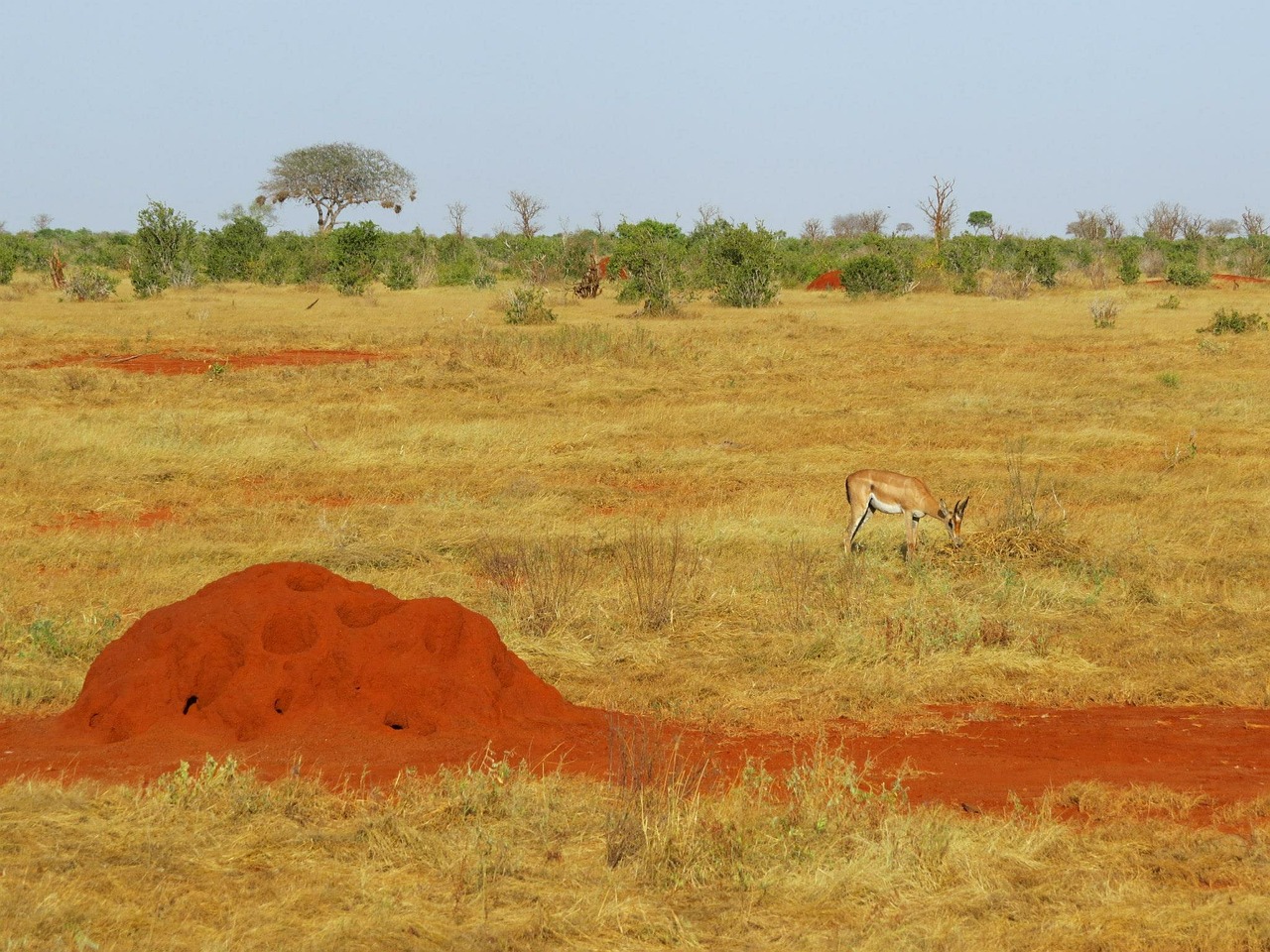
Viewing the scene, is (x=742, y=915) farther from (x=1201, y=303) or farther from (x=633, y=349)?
(x=1201, y=303)

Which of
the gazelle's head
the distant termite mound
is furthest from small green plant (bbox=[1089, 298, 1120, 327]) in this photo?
the distant termite mound

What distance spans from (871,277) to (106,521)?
2682 centimetres

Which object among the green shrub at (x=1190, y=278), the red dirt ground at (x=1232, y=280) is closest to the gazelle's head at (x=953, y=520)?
the green shrub at (x=1190, y=278)

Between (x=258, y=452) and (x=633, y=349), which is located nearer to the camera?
(x=258, y=452)

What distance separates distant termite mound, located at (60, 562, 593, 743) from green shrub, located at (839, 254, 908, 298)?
29.8 metres

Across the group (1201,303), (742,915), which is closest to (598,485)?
(742,915)

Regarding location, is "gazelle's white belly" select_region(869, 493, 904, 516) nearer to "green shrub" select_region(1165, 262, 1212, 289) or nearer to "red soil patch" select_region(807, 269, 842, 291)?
"red soil patch" select_region(807, 269, 842, 291)

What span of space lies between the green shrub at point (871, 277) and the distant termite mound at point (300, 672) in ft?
97.8

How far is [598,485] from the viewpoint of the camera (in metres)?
13.2

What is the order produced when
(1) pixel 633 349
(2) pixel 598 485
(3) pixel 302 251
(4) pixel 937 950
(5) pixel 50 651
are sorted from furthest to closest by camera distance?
(3) pixel 302 251
(1) pixel 633 349
(2) pixel 598 485
(5) pixel 50 651
(4) pixel 937 950

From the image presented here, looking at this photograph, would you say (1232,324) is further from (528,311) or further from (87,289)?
(87,289)

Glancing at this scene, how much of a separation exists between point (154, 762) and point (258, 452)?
8824 millimetres

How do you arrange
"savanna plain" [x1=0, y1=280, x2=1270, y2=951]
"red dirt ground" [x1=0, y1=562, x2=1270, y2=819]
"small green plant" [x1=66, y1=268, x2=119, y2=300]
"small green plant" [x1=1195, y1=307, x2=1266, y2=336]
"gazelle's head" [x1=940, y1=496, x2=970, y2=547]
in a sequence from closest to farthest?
"savanna plain" [x1=0, y1=280, x2=1270, y2=951], "red dirt ground" [x1=0, y1=562, x2=1270, y2=819], "gazelle's head" [x1=940, y1=496, x2=970, y2=547], "small green plant" [x1=1195, y1=307, x2=1266, y2=336], "small green plant" [x1=66, y1=268, x2=119, y2=300]

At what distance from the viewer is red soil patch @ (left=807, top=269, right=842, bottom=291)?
39812mm
